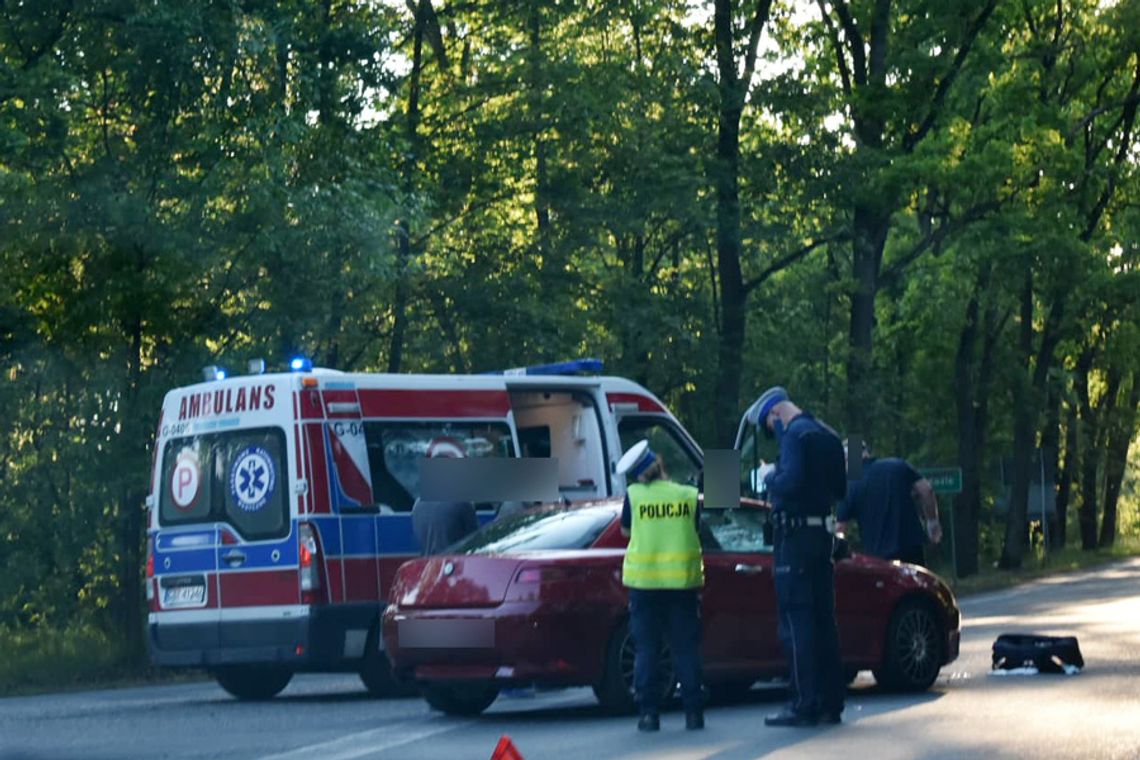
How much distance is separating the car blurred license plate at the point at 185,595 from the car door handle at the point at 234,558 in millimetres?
348

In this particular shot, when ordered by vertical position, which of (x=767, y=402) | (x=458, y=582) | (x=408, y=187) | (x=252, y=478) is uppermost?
(x=408, y=187)

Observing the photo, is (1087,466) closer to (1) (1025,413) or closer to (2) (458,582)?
(1) (1025,413)

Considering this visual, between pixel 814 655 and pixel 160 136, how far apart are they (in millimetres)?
11296

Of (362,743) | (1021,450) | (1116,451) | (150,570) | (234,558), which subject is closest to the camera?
(362,743)

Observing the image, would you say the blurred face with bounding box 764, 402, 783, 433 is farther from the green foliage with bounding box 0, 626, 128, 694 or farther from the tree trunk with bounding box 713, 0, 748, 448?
the tree trunk with bounding box 713, 0, 748, 448

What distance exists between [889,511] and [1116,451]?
166 ft

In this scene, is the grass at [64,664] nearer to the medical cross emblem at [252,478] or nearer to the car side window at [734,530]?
the medical cross emblem at [252,478]

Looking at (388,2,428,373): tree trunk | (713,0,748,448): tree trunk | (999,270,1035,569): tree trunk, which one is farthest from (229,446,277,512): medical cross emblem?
(999,270,1035,569): tree trunk

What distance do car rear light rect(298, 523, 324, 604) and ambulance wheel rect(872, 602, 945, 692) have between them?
13.3 feet

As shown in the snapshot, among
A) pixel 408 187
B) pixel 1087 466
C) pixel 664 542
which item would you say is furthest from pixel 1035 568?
pixel 664 542

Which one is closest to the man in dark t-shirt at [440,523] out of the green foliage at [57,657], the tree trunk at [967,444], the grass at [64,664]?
the grass at [64,664]

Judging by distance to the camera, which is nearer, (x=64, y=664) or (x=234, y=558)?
(x=234, y=558)

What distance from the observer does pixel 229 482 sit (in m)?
15.8

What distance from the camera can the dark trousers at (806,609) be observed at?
11.7 metres
